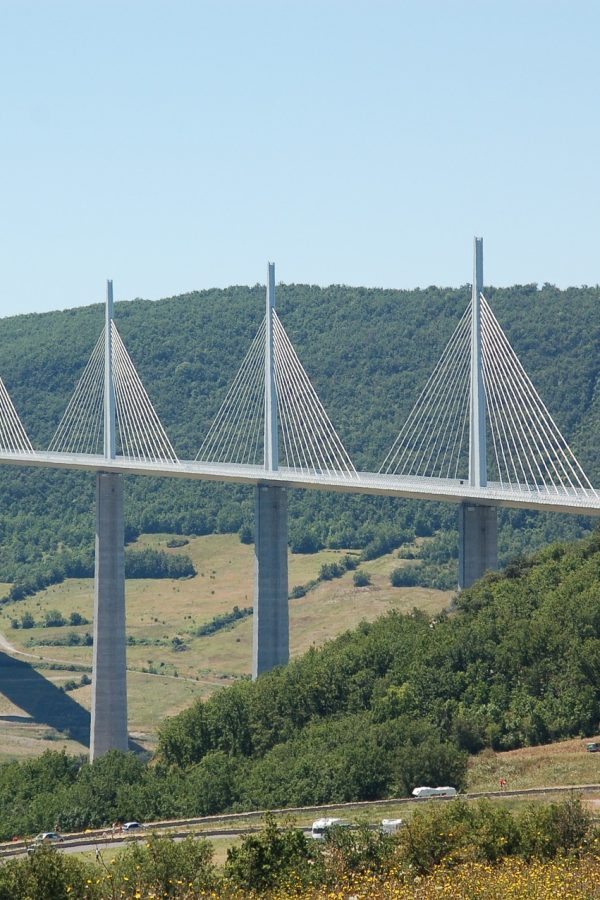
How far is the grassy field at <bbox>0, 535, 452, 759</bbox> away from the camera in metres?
73.2

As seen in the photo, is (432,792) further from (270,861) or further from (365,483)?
(365,483)

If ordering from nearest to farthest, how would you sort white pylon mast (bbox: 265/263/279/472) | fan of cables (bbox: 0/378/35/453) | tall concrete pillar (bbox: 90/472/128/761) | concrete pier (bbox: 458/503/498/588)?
concrete pier (bbox: 458/503/498/588), white pylon mast (bbox: 265/263/279/472), tall concrete pillar (bbox: 90/472/128/761), fan of cables (bbox: 0/378/35/453)

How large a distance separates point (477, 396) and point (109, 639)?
1834cm

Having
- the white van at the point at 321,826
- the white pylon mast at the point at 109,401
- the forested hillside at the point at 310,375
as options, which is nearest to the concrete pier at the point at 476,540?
the white pylon mast at the point at 109,401

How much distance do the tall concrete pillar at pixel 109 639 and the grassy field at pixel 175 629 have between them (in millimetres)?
6912

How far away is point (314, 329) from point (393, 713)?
7839cm

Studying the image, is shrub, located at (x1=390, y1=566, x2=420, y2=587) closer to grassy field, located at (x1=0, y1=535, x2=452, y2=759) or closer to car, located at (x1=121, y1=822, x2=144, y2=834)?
grassy field, located at (x1=0, y1=535, x2=452, y2=759)

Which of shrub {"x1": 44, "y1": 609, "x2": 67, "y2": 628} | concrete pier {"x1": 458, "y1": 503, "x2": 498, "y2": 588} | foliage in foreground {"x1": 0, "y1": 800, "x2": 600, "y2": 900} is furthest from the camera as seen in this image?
shrub {"x1": 44, "y1": 609, "x2": 67, "y2": 628}

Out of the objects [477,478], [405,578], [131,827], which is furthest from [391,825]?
[405,578]

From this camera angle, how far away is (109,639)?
200ft

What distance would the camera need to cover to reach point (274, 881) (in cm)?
2456

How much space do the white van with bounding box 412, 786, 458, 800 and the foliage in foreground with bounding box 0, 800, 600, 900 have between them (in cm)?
672

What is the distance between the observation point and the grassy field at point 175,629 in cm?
7319

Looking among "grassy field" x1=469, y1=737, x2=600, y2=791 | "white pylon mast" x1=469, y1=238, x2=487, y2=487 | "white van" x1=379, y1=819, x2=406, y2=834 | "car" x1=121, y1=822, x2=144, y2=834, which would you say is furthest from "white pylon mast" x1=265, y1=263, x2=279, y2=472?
"white van" x1=379, y1=819, x2=406, y2=834
